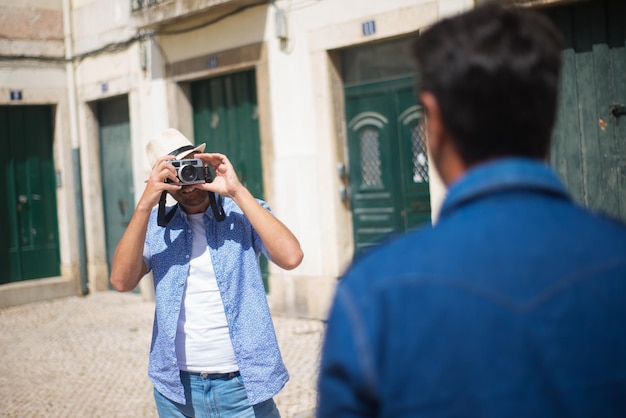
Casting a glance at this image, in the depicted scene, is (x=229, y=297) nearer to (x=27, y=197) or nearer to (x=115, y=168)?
(x=115, y=168)

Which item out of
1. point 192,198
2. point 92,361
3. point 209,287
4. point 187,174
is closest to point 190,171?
point 187,174

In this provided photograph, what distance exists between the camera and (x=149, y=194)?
3.11m

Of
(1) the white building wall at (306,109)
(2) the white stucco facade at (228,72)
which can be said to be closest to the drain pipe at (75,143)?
(2) the white stucco facade at (228,72)

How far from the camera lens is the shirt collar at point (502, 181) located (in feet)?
3.84

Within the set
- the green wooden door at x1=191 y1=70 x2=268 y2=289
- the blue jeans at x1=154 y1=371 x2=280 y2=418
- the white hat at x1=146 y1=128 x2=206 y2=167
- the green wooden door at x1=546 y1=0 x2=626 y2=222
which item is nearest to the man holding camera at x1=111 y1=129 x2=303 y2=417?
the blue jeans at x1=154 y1=371 x2=280 y2=418

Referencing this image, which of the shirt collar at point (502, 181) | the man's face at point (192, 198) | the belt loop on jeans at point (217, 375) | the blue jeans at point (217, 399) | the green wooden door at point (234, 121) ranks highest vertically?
the green wooden door at point (234, 121)

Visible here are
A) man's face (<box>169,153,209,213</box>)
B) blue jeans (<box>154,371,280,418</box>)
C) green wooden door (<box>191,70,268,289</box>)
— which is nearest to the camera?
blue jeans (<box>154,371,280,418</box>)

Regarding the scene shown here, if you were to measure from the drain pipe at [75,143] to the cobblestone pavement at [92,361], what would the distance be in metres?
1.18

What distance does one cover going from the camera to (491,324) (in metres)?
1.08

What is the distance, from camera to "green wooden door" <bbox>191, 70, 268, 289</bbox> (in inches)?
380

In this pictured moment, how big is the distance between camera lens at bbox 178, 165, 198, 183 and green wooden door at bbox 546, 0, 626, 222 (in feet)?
14.5

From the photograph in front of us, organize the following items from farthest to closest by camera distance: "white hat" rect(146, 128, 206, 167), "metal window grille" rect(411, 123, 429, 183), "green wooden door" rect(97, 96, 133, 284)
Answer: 1. "green wooden door" rect(97, 96, 133, 284)
2. "metal window grille" rect(411, 123, 429, 183)
3. "white hat" rect(146, 128, 206, 167)

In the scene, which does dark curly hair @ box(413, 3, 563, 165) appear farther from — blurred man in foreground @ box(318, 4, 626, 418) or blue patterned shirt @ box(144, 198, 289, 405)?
blue patterned shirt @ box(144, 198, 289, 405)

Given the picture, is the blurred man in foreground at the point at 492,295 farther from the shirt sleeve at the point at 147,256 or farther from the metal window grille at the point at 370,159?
the metal window grille at the point at 370,159
